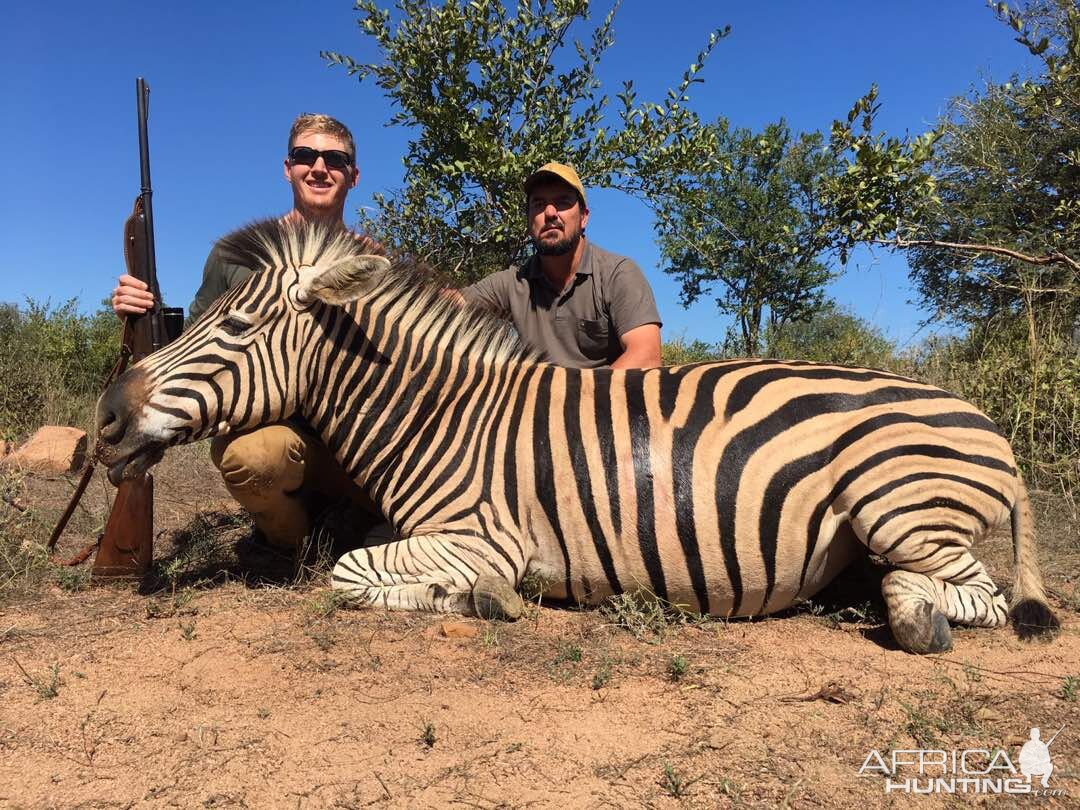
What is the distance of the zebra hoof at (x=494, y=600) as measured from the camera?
9.90 feet

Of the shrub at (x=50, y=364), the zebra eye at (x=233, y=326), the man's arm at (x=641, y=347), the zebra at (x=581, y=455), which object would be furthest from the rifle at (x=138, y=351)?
the shrub at (x=50, y=364)

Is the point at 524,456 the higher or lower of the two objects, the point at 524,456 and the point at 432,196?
the lower

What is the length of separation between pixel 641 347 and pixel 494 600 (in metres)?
2.40

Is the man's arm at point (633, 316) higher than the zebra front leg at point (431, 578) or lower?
higher

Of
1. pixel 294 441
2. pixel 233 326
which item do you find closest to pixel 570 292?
pixel 294 441

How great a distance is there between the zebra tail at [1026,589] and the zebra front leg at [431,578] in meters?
2.18

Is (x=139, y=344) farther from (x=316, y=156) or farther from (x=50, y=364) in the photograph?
(x=50, y=364)

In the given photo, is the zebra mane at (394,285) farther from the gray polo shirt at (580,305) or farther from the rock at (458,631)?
the rock at (458,631)

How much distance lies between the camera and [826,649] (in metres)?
2.88

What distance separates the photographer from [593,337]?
5.22m

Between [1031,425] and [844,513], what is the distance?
3.53 metres

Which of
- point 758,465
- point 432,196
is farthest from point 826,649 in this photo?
point 432,196

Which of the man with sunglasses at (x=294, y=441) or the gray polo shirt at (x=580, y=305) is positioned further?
the gray polo shirt at (x=580, y=305)

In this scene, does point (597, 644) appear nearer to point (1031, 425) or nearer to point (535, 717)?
point (535, 717)
